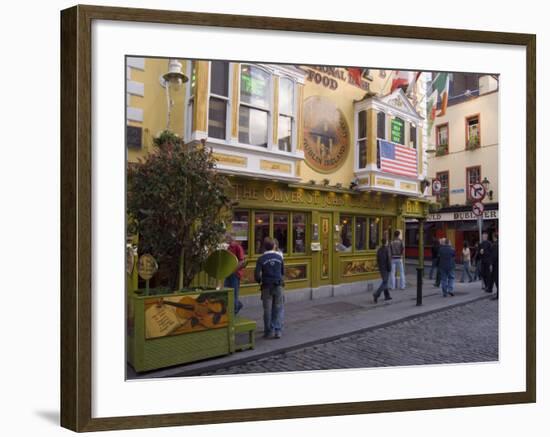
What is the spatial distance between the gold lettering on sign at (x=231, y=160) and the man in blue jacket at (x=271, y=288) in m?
1.14

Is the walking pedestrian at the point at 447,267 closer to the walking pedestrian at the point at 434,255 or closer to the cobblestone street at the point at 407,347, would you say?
the walking pedestrian at the point at 434,255

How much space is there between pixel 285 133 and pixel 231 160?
0.84 metres

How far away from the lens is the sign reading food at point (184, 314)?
4.23m

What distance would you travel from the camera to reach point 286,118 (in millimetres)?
5477

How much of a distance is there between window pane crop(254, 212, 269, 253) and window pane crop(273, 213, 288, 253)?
176mm

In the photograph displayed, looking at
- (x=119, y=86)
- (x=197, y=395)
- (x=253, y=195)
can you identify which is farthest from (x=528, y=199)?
(x=119, y=86)

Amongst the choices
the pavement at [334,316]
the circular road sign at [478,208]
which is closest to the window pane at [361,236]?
the pavement at [334,316]

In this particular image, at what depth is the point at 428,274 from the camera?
5.35m

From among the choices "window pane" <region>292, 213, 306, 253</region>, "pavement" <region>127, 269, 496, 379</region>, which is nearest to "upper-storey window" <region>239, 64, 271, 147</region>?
"window pane" <region>292, 213, 306, 253</region>

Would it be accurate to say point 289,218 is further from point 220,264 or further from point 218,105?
point 218,105

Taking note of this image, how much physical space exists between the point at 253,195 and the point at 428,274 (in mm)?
2395

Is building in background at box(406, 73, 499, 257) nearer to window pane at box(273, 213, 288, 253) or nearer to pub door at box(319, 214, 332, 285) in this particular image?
pub door at box(319, 214, 332, 285)

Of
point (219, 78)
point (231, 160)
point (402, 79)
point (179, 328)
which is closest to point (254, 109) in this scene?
point (231, 160)

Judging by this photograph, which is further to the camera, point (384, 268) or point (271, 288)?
point (384, 268)
